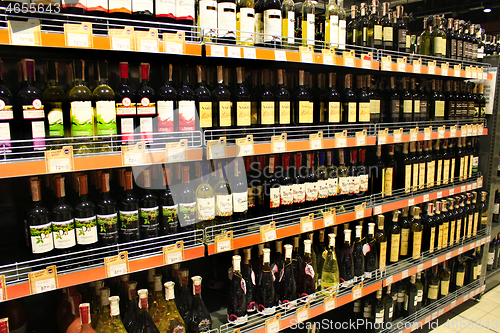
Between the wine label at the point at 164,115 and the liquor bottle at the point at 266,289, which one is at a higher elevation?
the wine label at the point at 164,115

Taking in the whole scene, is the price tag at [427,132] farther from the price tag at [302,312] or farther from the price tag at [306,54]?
the price tag at [302,312]

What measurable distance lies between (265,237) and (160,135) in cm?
80

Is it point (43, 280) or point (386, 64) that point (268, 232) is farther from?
point (386, 64)

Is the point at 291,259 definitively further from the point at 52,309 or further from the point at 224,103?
the point at 52,309

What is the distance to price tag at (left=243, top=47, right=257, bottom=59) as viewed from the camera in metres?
1.76

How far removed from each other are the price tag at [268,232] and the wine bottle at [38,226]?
3.36 feet

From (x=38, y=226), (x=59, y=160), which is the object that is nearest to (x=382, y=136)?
(x=59, y=160)

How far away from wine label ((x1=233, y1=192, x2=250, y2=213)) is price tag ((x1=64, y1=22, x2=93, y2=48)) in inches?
39.8

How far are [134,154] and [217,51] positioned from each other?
63 cm

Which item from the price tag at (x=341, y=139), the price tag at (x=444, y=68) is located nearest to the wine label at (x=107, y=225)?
the price tag at (x=341, y=139)

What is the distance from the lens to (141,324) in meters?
1.69

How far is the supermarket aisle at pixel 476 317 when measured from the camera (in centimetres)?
294

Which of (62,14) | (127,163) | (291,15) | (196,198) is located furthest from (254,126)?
(62,14)

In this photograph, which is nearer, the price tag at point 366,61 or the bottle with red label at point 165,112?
the bottle with red label at point 165,112
